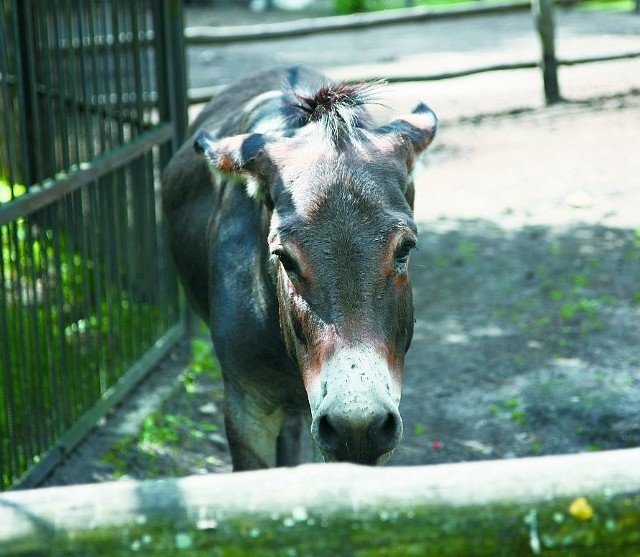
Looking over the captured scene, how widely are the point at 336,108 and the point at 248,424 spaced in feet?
4.92

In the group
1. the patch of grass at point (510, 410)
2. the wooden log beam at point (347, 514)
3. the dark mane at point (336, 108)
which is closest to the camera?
the wooden log beam at point (347, 514)

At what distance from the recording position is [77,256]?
5957 millimetres

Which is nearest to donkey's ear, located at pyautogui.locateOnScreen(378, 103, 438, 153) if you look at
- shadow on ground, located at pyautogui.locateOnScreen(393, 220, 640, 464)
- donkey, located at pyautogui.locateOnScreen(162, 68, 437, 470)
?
donkey, located at pyautogui.locateOnScreen(162, 68, 437, 470)

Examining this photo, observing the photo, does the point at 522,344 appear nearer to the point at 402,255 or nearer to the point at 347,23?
the point at 402,255

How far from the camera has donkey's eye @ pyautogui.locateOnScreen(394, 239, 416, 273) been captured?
10.8 feet

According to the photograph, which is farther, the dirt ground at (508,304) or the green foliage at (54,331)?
the dirt ground at (508,304)

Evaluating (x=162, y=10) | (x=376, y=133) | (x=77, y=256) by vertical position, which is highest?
(x=162, y=10)

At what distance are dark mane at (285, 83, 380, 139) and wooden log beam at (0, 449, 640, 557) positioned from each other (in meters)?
2.09

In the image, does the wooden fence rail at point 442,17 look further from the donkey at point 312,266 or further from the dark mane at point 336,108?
the dark mane at point 336,108

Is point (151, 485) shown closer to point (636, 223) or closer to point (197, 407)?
point (197, 407)

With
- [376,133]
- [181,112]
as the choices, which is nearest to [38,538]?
[376,133]

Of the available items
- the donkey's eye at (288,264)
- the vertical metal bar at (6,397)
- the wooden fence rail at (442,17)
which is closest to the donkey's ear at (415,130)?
the donkey's eye at (288,264)

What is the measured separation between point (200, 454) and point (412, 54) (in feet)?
40.9

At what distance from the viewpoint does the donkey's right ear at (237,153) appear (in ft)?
12.1
